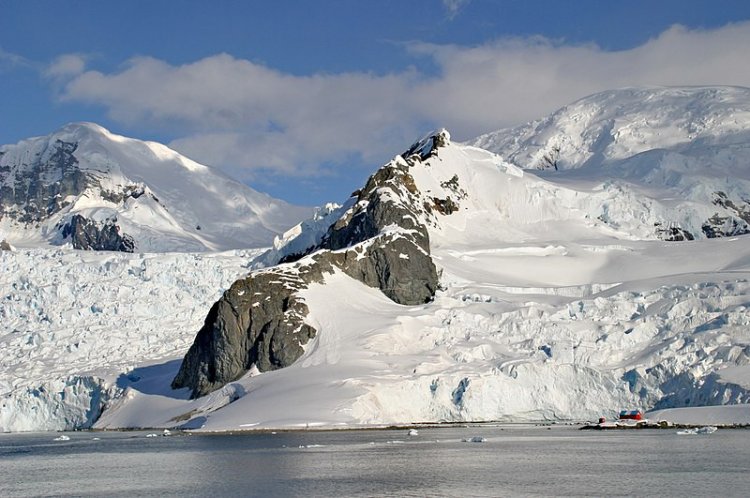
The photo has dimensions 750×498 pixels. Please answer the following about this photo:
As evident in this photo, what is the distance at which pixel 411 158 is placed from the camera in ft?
605

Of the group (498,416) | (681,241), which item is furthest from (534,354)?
(681,241)

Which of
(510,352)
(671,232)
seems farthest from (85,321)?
(671,232)

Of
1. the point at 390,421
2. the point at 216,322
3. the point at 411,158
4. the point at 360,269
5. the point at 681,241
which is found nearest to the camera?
the point at 390,421

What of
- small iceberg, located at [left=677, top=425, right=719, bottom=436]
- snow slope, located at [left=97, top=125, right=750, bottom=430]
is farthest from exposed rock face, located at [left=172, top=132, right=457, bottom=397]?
small iceberg, located at [left=677, top=425, right=719, bottom=436]

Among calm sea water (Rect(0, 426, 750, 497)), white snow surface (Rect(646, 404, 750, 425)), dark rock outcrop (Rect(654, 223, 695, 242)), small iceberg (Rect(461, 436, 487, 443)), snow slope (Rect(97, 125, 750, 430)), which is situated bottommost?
calm sea water (Rect(0, 426, 750, 497))

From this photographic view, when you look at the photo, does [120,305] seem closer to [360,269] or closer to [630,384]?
[360,269]

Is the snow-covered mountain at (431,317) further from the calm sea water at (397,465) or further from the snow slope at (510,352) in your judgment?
the calm sea water at (397,465)

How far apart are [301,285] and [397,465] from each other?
204 ft

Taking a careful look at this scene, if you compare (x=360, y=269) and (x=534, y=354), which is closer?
(x=534, y=354)

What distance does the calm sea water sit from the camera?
203 feet

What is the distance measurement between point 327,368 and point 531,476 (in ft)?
180

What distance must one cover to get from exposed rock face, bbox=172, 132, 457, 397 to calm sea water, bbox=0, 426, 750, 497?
2329 centimetres

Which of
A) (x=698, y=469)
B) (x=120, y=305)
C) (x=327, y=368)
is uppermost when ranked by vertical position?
(x=120, y=305)

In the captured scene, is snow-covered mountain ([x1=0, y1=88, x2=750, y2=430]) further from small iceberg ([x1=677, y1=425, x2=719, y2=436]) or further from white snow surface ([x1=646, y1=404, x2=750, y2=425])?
small iceberg ([x1=677, y1=425, x2=719, y2=436])
